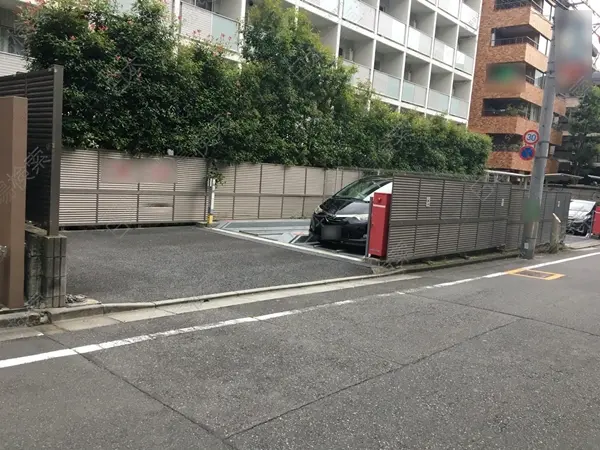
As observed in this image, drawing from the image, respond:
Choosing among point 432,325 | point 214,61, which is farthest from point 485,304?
point 214,61

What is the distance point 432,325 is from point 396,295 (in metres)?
1.66

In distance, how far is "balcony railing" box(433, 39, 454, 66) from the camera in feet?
93.3

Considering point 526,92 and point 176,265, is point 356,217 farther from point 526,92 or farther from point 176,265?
point 526,92

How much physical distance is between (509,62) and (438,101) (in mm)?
9069

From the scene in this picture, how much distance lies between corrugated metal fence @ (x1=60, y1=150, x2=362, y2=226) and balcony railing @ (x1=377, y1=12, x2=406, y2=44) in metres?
10.7

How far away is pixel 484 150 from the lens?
2369cm

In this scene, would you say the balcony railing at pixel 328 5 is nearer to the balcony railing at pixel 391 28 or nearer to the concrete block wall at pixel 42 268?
the balcony railing at pixel 391 28

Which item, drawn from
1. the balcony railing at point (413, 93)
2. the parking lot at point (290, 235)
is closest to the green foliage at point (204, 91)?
the parking lot at point (290, 235)

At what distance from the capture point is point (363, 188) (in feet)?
39.3

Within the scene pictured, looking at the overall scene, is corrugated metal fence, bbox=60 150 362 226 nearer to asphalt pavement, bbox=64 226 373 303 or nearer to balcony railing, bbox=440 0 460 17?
asphalt pavement, bbox=64 226 373 303

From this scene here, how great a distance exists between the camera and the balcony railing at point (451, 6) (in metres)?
28.6

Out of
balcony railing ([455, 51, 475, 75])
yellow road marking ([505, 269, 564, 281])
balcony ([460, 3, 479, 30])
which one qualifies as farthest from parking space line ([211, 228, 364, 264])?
balcony ([460, 3, 479, 30])

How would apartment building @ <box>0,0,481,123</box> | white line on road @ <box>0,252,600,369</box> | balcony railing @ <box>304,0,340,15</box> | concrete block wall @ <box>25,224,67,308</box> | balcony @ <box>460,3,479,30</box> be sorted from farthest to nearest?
balcony @ <box>460,3,479,30</box>
balcony railing @ <box>304,0,340,15</box>
apartment building @ <box>0,0,481,123</box>
concrete block wall @ <box>25,224,67,308</box>
white line on road @ <box>0,252,600,369</box>

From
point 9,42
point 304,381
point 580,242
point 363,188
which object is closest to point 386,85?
point 580,242
